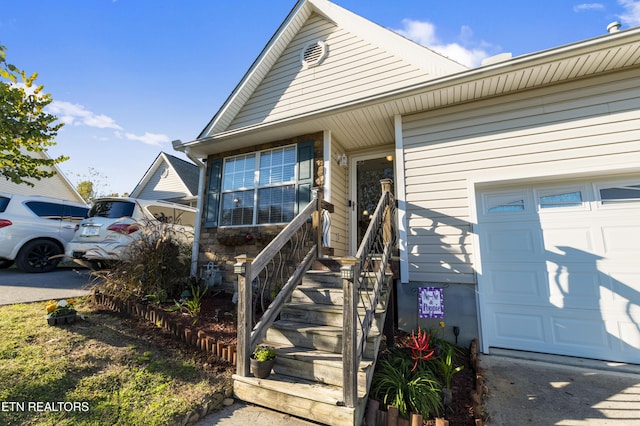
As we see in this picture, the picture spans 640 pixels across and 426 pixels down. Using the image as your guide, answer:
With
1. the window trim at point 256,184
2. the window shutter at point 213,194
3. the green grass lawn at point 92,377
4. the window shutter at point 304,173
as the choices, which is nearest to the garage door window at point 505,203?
the window shutter at point 304,173

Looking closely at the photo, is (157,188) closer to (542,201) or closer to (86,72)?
(86,72)

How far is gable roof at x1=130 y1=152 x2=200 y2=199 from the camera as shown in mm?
13438

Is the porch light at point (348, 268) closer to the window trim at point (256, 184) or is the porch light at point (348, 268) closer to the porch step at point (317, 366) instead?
the porch step at point (317, 366)

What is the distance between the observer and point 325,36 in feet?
18.0

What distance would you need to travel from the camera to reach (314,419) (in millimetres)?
2066

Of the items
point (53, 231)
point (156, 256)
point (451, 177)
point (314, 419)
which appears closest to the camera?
point (314, 419)

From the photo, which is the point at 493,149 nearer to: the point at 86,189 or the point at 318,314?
the point at 318,314

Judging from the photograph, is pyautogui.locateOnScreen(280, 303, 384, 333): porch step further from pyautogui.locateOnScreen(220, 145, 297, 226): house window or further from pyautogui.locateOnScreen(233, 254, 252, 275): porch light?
pyautogui.locateOnScreen(220, 145, 297, 226): house window

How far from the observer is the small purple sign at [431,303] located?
3546mm

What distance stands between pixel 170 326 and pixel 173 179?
12.3 metres

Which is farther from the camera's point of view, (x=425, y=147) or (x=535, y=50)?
(x=425, y=147)

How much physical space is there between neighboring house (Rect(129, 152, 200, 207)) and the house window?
7.83m

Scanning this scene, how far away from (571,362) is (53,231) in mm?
9146

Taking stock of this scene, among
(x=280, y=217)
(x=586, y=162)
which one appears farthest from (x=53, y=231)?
(x=586, y=162)
